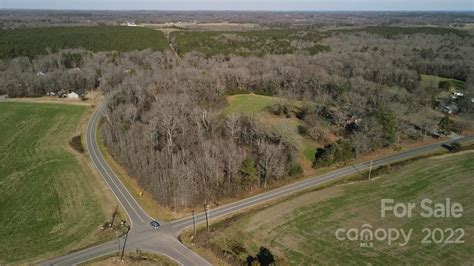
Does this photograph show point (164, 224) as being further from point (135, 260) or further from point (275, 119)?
point (275, 119)

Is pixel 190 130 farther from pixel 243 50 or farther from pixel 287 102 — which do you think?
pixel 243 50

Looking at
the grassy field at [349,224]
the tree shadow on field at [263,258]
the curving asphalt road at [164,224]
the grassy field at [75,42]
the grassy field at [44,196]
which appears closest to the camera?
the tree shadow on field at [263,258]

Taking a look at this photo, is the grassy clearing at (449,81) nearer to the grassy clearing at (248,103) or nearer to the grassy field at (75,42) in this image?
the grassy clearing at (248,103)

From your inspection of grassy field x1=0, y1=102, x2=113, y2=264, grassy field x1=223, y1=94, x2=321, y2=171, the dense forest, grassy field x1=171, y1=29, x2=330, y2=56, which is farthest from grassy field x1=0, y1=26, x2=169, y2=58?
grassy field x1=223, y1=94, x2=321, y2=171

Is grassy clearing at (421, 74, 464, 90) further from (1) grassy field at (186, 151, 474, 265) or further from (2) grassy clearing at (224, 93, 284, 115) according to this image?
(1) grassy field at (186, 151, 474, 265)

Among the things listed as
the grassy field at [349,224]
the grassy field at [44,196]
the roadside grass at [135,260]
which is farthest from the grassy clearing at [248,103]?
the roadside grass at [135,260]

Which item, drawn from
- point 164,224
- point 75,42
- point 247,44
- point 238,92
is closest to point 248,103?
point 238,92
